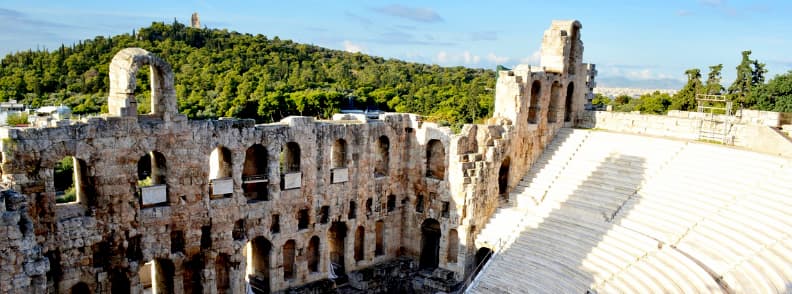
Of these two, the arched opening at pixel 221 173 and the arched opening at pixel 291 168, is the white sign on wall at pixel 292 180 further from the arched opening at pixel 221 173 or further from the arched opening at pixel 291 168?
the arched opening at pixel 221 173

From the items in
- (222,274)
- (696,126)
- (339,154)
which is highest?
(696,126)

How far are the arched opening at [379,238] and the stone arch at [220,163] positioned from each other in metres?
7.98

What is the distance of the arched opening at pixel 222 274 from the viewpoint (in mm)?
21891

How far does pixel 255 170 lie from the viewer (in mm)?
23500

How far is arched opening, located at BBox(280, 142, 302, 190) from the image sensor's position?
74.4ft

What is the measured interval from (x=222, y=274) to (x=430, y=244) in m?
10.2

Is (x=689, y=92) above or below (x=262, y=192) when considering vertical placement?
above

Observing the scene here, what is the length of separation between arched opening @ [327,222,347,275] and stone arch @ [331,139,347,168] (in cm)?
254

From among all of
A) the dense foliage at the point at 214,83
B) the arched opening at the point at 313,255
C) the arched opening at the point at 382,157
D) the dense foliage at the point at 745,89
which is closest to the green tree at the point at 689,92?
the dense foliage at the point at 745,89

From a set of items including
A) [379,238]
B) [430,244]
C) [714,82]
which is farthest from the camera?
[714,82]

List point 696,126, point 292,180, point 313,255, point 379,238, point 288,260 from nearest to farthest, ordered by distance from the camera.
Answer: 1. point 292,180
2. point 288,260
3. point 313,255
4. point 379,238
5. point 696,126

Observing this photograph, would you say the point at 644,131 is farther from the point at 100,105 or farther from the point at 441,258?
the point at 100,105

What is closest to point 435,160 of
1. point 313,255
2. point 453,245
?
point 453,245

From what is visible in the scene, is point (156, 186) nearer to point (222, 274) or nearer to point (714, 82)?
point (222, 274)
